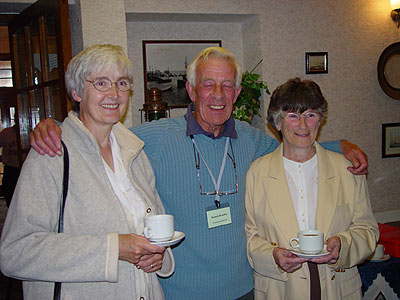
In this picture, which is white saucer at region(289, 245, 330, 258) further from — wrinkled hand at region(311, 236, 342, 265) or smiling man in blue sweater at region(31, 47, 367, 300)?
smiling man in blue sweater at region(31, 47, 367, 300)

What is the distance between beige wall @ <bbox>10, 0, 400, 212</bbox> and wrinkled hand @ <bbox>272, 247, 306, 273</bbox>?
2.62 metres

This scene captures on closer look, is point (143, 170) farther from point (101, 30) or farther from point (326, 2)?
point (326, 2)

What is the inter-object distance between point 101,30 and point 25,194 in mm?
2013

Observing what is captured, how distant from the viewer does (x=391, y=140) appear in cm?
464

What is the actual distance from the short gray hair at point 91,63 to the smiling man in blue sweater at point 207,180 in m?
0.49

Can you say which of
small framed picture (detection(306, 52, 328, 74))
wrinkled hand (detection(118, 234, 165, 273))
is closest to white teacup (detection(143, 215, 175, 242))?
wrinkled hand (detection(118, 234, 165, 273))

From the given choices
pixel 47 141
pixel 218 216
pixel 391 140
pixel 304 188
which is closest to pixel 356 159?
pixel 304 188

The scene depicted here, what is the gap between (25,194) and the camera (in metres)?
1.28

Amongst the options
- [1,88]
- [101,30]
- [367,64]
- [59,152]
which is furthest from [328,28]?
[1,88]

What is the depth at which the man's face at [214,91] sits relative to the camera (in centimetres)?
194

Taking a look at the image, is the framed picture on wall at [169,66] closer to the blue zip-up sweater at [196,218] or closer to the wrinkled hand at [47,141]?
the blue zip-up sweater at [196,218]

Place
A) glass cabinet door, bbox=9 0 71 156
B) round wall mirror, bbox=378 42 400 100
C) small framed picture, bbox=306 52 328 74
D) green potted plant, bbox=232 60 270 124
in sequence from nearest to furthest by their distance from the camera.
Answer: glass cabinet door, bbox=9 0 71 156, green potted plant, bbox=232 60 270 124, small framed picture, bbox=306 52 328 74, round wall mirror, bbox=378 42 400 100

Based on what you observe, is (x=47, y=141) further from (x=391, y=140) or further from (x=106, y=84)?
(x=391, y=140)

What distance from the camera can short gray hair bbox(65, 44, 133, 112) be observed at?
1495 millimetres
